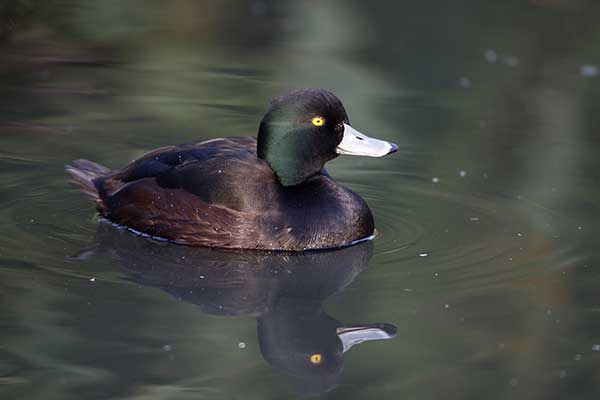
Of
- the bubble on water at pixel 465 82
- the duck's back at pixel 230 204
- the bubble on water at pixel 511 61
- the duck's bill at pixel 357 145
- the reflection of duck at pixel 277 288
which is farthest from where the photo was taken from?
the bubble on water at pixel 511 61

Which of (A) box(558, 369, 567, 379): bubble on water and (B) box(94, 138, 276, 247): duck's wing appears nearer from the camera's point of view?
(A) box(558, 369, 567, 379): bubble on water

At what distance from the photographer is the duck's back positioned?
6.09m

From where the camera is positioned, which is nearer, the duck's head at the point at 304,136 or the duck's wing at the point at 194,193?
the duck's wing at the point at 194,193

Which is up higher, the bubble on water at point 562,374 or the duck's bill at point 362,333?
the bubble on water at point 562,374

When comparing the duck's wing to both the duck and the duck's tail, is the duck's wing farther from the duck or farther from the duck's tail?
the duck's tail

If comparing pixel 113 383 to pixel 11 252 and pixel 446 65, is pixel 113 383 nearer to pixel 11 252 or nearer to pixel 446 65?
pixel 11 252

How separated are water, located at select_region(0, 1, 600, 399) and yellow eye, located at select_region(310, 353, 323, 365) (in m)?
0.02

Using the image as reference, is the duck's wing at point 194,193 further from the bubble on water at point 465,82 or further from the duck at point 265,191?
the bubble on water at point 465,82

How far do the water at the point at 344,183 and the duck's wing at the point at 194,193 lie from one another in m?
0.14

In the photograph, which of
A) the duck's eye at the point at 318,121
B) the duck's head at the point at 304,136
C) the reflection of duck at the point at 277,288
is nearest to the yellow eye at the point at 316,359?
the reflection of duck at the point at 277,288

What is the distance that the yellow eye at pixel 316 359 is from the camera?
4770mm

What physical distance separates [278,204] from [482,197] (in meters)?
1.54

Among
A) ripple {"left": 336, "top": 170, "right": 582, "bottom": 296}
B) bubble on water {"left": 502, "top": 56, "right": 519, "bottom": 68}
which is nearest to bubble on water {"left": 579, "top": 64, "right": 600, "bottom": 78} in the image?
bubble on water {"left": 502, "top": 56, "right": 519, "bottom": 68}

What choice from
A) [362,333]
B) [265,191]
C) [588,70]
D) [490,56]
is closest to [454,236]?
[265,191]
